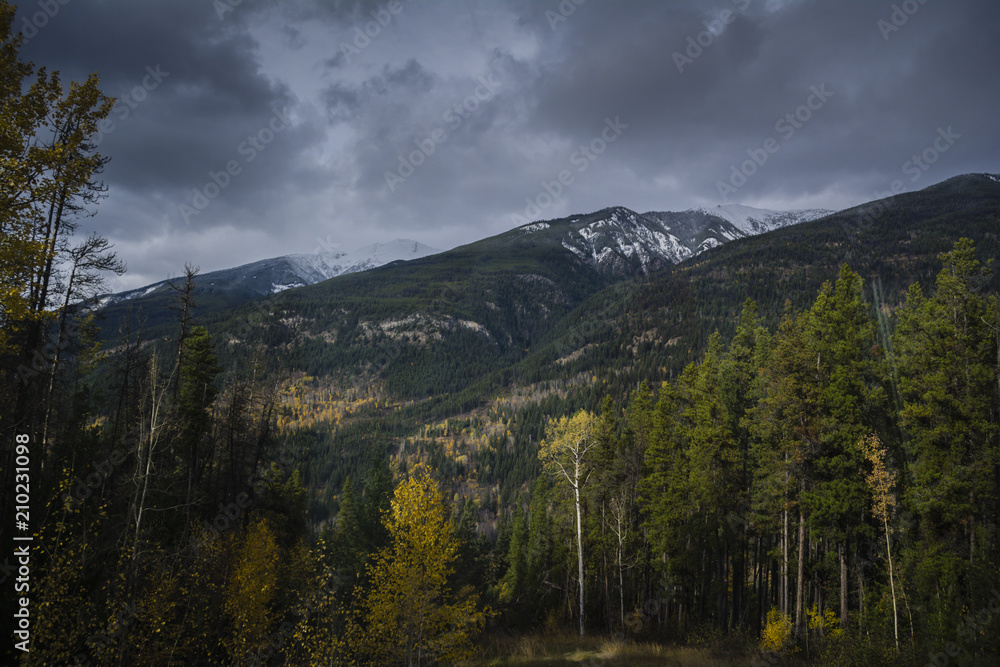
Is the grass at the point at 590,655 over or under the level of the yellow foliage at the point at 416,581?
under

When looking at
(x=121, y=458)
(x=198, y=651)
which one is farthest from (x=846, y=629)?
(x=121, y=458)

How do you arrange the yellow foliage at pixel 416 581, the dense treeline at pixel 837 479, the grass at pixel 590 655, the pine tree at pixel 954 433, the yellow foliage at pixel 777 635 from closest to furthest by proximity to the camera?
the grass at pixel 590 655
the yellow foliage at pixel 416 581
the pine tree at pixel 954 433
the dense treeline at pixel 837 479
the yellow foliage at pixel 777 635

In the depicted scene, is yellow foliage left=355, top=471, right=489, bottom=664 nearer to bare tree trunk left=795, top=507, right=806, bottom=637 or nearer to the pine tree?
bare tree trunk left=795, top=507, right=806, bottom=637

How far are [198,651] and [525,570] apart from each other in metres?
28.3

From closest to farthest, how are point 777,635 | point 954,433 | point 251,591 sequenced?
1. point 954,433
2. point 777,635
3. point 251,591

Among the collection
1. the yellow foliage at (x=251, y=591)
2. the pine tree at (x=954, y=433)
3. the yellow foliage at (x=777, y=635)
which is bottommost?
the yellow foliage at (x=777, y=635)

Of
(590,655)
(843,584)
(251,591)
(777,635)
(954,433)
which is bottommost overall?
(777,635)

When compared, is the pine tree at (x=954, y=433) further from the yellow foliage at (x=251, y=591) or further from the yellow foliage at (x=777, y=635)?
the yellow foliage at (x=251, y=591)

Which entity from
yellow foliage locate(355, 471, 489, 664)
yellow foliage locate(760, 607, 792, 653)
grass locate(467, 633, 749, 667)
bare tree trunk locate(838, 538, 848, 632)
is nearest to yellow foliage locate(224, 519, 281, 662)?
yellow foliage locate(355, 471, 489, 664)

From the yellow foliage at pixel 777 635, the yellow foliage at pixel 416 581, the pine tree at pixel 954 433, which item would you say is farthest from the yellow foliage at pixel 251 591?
the pine tree at pixel 954 433

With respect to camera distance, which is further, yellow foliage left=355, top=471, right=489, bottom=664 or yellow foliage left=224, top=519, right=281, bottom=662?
yellow foliage left=224, top=519, right=281, bottom=662

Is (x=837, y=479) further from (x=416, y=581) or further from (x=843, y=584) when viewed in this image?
(x=416, y=581)

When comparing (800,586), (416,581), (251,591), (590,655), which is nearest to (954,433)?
(800,586)

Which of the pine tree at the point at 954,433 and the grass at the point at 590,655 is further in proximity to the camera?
the pine tree at the point at 954,433
